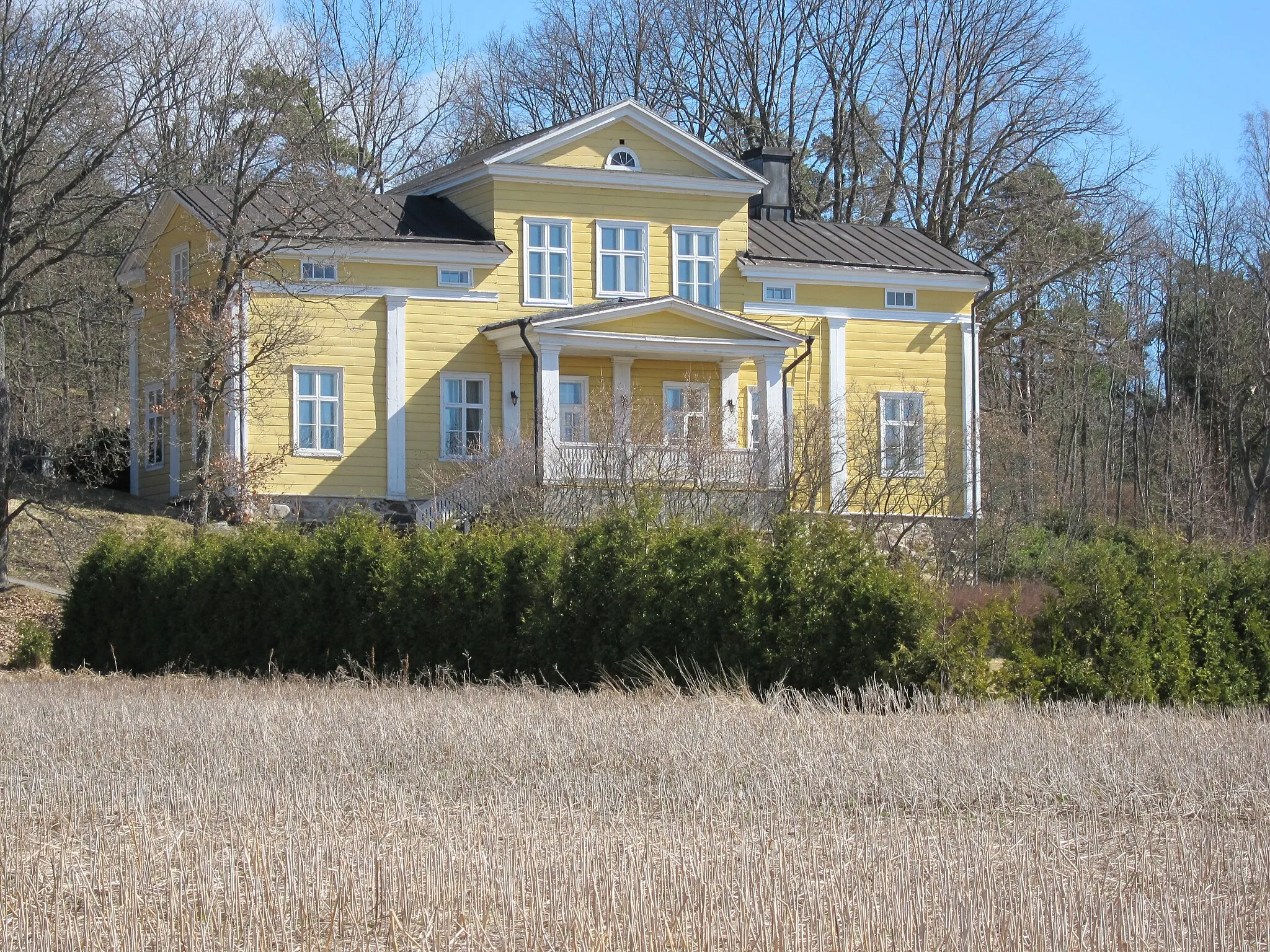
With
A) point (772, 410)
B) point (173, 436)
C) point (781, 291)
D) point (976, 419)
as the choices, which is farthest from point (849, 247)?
point (173, 436)

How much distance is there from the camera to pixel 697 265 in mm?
34875

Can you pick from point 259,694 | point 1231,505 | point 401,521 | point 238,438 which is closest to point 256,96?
point 238,438

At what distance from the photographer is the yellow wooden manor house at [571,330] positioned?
103 ft

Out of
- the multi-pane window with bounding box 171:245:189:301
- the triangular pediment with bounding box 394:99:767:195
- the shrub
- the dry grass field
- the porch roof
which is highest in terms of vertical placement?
the triangular pediment with bounding box 394:99:767:195

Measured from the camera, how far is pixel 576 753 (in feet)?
38.9

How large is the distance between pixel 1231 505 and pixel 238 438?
29142mm

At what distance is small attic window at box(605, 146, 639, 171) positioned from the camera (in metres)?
34.1

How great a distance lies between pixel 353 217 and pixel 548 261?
3.98 meters

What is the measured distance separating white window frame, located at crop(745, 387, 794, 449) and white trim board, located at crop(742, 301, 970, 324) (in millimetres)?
1699

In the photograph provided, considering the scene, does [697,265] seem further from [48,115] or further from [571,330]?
[48,115]

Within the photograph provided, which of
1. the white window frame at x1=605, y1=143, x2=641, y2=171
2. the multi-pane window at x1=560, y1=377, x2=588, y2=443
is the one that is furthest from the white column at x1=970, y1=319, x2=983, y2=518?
the white window frame at x1=605, y1=143, x2=641, y2=171

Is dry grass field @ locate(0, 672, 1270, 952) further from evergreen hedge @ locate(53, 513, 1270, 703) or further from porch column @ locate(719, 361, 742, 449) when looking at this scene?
porch column @ locate(719, 361, 742, 449)

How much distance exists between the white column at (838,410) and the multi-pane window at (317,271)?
32.0ft

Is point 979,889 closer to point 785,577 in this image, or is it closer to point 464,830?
point 464,830
